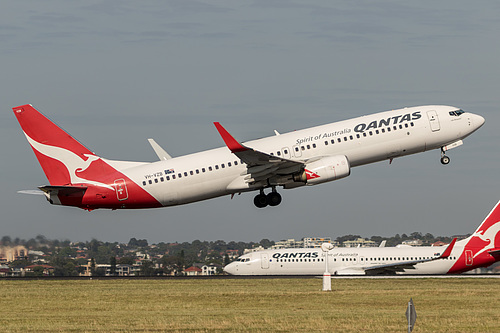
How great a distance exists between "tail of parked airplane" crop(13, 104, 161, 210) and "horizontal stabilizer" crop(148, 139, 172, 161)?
253cm

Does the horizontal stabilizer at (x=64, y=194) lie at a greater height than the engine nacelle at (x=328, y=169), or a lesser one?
lesser

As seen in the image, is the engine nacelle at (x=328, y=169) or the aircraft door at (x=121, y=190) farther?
the aircraft door at (x=121, y=190)

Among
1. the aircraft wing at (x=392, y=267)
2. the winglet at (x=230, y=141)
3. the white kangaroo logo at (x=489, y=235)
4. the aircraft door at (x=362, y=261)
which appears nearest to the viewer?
the winglet at (x=230, y=141)

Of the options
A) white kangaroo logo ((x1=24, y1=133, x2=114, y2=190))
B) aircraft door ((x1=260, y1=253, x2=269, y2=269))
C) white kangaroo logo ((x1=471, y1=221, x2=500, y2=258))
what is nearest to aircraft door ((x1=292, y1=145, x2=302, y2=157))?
white kangaroo logo ((x1=24, y1=133, x2=114, y2=190))

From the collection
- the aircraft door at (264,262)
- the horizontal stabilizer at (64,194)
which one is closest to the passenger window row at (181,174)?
the horizontal stabilizer at (64,194)

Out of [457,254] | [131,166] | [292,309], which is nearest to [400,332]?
[292,309]

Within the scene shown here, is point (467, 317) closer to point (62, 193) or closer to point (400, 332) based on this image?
point (400, 332)

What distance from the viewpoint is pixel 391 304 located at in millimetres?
56312

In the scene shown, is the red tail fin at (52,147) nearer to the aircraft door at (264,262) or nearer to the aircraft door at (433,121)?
the aircraft door at (433,121)

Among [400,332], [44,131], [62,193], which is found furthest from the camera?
[44,131]

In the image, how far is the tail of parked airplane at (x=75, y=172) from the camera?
6150 centimetres

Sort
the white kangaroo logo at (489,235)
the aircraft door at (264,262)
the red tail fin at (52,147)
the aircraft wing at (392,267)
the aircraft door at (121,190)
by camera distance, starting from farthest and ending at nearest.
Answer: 1. the aircraft door at (264,262)
2. the white kangaroo logo at (489,235)
3. the aircraft wing at (392,267)
4. the red tail fin at (52,147)
5. the aircraft door at (121,190)

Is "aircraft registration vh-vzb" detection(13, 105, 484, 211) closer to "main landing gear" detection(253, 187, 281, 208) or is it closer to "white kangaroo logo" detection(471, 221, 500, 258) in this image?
"main landing gear" detection(253, 187, 281, 208)

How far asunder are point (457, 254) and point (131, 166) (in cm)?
4332
